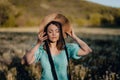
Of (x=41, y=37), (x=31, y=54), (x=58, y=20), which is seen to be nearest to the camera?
(x=31, y=54)

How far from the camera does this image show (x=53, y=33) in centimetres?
679

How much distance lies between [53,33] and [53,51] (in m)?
0.29

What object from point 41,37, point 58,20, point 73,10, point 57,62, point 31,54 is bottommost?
point 57,62

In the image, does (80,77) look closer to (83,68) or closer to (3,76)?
(83,68)

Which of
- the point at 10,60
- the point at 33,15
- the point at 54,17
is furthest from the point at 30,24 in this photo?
the point at 54,17

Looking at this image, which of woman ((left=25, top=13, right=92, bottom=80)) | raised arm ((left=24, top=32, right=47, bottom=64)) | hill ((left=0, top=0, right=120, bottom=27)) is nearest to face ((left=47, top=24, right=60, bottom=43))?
woman ((left=25, top=13, right=92, bottom=80))

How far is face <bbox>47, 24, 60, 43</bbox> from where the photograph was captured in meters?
6.78

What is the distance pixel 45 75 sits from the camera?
22.1ft

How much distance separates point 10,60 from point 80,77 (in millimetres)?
3739

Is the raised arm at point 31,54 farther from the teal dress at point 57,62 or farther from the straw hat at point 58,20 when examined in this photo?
the straw hat at point 58,20

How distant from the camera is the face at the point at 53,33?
6.78m

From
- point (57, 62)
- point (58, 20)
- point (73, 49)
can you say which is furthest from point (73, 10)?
point (57, 62)

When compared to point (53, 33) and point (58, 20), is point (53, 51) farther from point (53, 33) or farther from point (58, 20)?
point (58, 20)

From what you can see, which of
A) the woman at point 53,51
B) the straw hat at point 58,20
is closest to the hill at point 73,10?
the straw hat at point 58,20
